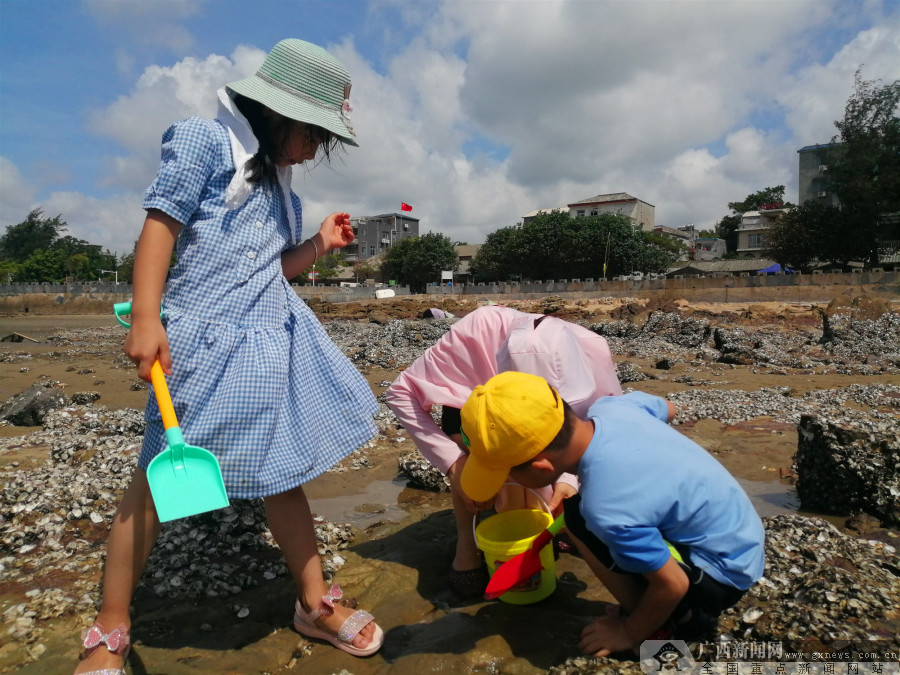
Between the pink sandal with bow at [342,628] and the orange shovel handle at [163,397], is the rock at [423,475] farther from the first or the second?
the orange shovel handle at [163,397]

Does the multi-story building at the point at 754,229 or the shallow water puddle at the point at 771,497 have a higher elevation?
the multi-story building at the point at 754,229

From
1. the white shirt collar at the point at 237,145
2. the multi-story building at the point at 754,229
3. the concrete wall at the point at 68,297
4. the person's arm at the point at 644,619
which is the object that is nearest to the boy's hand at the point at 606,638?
the person's arm at the point at 644,619

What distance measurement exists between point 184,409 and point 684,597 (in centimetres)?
163

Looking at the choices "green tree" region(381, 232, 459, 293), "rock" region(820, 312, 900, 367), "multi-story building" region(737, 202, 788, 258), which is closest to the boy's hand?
"rock" region(820, 312, 900, 367)

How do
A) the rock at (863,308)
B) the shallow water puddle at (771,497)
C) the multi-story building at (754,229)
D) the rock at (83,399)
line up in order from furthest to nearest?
1. the multi-story building at (754,229)
2. the rock at (863,308)
3. the rock at (83,399)
4. the shallow water puddle at (771,497)

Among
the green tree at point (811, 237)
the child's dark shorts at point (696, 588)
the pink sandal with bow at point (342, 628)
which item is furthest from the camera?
the green tree at point (811, 237)

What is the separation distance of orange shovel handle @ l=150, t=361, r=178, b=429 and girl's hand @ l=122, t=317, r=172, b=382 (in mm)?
17

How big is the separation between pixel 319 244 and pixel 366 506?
1.93 meters

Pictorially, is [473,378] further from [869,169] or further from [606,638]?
[869,169]

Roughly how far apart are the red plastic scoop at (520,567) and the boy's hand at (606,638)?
0.94ft

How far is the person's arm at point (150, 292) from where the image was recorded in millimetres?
1691

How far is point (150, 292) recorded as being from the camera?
1723mm

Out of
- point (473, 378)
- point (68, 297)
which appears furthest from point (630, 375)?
point (68, 297)

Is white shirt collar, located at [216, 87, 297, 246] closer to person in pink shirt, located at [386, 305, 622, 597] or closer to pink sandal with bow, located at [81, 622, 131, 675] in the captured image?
person in pink shirt, located at [386, 305, 622, 597]
